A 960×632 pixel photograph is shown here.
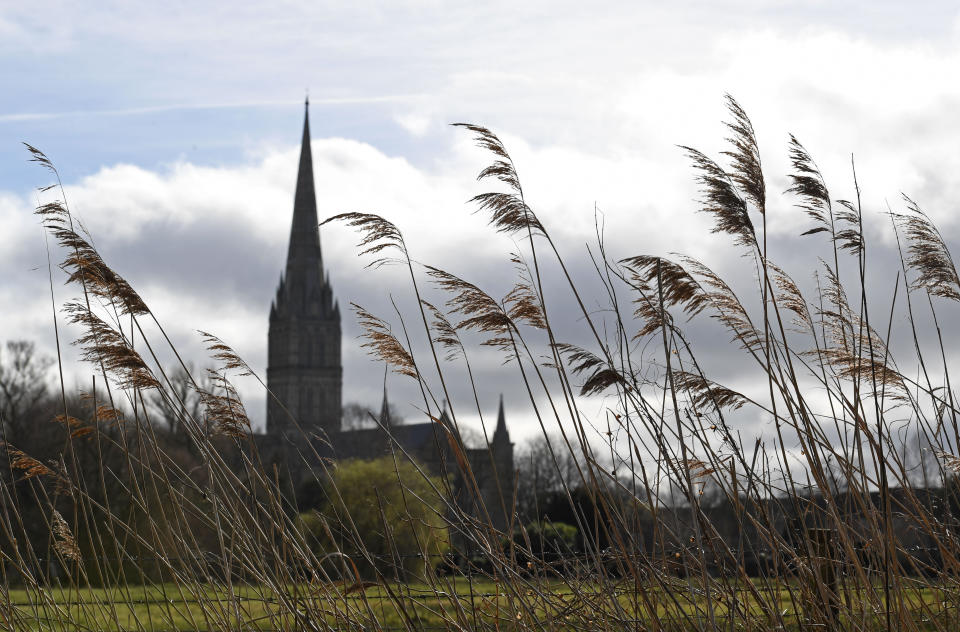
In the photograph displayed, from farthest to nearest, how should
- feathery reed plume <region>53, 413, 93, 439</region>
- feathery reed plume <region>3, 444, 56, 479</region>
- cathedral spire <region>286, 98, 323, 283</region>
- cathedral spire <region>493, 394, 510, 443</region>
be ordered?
cathedral spire <region>286, 98, 323, 283</region> → cathedral spire <region>493, 394, 510, 443</region> → feathery reed plume <region>3, 444, 56, 479</region> → feathery reed plume <region>53, 413, 93, 439</region>

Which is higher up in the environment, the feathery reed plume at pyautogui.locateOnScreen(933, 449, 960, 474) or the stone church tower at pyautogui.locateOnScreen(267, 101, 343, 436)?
the stone church tower at pyautogui.locateOnScreen(267, 101, 343, 436)

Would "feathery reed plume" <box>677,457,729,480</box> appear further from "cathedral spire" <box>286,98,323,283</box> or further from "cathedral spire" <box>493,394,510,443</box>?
"cathedral spire" <box>286,98,323,283</box>

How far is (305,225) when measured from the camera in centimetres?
9262

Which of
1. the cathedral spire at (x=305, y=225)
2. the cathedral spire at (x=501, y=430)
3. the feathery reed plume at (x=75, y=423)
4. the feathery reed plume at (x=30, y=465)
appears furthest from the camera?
the cathedral spire at (x=305, y=225)

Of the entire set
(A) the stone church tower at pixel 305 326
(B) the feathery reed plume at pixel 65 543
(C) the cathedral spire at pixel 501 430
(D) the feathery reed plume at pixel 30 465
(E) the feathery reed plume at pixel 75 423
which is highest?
(A) the stone church tower at pixel 305 326

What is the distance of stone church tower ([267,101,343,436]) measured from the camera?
93.3 metres

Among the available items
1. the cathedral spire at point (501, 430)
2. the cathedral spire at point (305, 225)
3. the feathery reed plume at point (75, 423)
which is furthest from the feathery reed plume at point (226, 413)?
the cathedral spire at point (305, 225)

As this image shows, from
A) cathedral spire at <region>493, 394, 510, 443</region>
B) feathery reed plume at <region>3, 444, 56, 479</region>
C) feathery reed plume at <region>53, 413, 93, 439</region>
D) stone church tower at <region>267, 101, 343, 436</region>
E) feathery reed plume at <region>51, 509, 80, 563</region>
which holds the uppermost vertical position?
stone church tower at <region>267, 101, 343, 436</region>

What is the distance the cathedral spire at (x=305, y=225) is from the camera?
92.6 meters

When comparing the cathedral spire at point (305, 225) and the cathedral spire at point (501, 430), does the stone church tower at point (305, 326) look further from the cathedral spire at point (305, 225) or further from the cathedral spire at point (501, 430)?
the cathedral spire at point (501, 430)

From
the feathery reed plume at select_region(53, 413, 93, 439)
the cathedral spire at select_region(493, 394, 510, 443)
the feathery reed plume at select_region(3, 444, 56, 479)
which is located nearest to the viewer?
the feathery reed plume at select_region(53, 413, 93, 439)

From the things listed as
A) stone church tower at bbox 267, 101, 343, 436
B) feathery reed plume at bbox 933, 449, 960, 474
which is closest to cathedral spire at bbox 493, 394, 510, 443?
stone church tower at bbox 267, 101, 343, 436

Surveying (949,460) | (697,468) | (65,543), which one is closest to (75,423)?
(65,543)

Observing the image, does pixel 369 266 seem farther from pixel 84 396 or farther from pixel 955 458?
pixel 955 458
